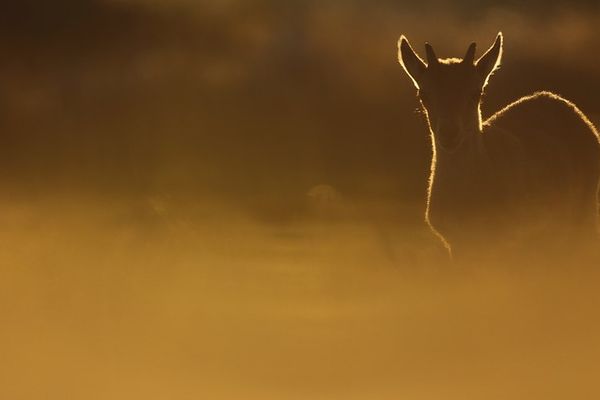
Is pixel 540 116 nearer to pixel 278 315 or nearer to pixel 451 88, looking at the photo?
pixel 451 88

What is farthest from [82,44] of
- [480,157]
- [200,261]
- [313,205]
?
[480,157]

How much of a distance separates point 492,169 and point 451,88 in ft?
2.66

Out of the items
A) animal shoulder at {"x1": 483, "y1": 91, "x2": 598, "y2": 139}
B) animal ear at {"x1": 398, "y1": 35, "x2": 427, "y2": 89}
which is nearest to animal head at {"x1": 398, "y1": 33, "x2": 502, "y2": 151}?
animal ear at {"x1": 398, "y1": 35, "x2": 427, "y2": 89}

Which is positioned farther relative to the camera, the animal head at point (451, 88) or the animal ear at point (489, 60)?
the animal ear at point (489, 60)

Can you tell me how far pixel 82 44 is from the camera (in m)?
25.3

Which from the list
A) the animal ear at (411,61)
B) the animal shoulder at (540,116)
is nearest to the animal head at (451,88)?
the animal ear at (411,61)

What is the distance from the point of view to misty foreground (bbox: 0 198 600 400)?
11.8 metres

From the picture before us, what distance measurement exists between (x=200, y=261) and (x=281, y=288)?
4.36 feet

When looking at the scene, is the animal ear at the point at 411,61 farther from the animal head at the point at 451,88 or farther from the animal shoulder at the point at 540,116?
the animal shoulder at the point at 540,116

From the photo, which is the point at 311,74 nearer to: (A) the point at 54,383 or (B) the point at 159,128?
(B) the point at 159,128

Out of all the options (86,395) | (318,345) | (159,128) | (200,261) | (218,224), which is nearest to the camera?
(86,395)

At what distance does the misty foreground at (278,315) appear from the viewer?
11.8 m

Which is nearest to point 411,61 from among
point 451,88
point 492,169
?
point 451,88

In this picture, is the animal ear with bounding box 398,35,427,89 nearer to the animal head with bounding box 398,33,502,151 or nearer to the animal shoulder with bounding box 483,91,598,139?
the animal head with bounding box 398,33,502,151
